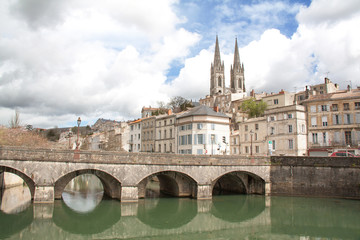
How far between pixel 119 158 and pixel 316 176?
16989 mm

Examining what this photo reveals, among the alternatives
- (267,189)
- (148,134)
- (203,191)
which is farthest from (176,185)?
(148,134)

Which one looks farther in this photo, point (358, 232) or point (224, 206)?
point (224, 206)

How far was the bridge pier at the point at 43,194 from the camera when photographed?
62.2ft

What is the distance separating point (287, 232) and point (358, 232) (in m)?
3.94

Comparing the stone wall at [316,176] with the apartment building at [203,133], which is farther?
the apartment building at [203,133]

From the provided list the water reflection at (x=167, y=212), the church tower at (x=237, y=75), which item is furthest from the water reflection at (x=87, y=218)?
the church tower at (x=237, y=75)

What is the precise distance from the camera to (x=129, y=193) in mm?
21234

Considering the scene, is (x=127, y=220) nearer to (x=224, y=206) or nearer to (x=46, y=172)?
(x=46, y=172)

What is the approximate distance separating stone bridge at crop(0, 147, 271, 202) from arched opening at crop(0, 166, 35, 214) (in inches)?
4.7

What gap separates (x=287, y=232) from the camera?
17297mm

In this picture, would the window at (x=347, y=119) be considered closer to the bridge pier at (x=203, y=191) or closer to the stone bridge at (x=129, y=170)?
the stone bridge at (x=129, y=170)

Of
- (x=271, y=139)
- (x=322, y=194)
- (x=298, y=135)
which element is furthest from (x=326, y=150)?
(x=322, y=194)

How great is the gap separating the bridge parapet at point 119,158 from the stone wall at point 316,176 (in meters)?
1.88

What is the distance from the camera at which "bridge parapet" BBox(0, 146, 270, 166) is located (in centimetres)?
1873
